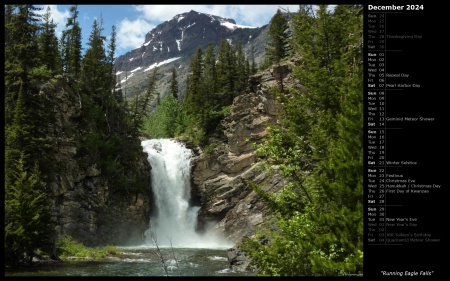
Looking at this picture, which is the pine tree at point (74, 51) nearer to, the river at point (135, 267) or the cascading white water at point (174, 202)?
the cascading white water at point (174, 202)

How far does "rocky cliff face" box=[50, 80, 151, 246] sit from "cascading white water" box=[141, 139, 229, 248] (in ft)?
8.86

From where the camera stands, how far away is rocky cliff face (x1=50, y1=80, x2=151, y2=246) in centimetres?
3600

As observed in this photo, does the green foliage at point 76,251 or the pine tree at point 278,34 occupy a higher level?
the pine tree at point 278,34

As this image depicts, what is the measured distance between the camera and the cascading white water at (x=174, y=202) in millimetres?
46375

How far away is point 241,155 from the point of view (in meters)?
46.3

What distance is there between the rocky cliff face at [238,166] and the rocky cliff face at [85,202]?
26.4 feet

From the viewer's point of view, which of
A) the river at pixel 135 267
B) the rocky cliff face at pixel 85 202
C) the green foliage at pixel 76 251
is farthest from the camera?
the rocky cliff face at pixel 85 202

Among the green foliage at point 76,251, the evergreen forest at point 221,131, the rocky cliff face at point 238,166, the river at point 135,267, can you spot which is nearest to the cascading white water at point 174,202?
the rocky cliff face at point 238,166

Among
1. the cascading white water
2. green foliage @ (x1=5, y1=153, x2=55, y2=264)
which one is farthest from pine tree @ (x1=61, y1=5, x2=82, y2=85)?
green foliage @ (x1=5, y1=153, x2=55, y2=264)

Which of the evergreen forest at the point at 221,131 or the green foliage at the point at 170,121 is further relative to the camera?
the green foliage at the point at 170,121

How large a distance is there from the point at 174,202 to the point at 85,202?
12671 millimetres
